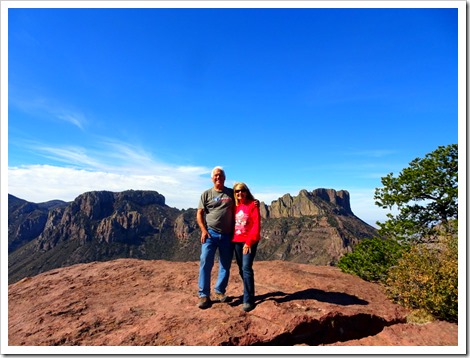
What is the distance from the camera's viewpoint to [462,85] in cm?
738

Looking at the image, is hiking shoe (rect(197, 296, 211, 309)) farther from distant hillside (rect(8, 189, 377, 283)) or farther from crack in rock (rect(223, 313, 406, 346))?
distant hillside (rect(8, 189, 377, 283))

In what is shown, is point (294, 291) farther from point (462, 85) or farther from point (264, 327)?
point (462, 85)

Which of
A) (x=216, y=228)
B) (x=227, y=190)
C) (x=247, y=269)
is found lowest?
(x=247, y=269)

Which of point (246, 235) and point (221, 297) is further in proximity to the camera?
point (221, 297)

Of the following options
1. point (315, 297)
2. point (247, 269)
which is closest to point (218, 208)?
point (247, 269)

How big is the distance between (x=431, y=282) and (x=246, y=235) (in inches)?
189

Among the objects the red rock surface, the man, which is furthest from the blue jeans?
the red rock surface

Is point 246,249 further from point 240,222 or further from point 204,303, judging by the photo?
point 204,303

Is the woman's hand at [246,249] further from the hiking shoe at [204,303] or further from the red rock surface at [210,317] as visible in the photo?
the hiking shoe at [204,303]

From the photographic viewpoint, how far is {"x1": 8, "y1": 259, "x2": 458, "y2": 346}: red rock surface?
5617 millimetres

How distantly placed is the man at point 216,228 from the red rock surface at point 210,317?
503 mm

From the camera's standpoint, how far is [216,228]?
6.68 m

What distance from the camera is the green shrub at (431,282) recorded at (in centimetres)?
692

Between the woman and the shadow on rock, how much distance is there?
0.66m
